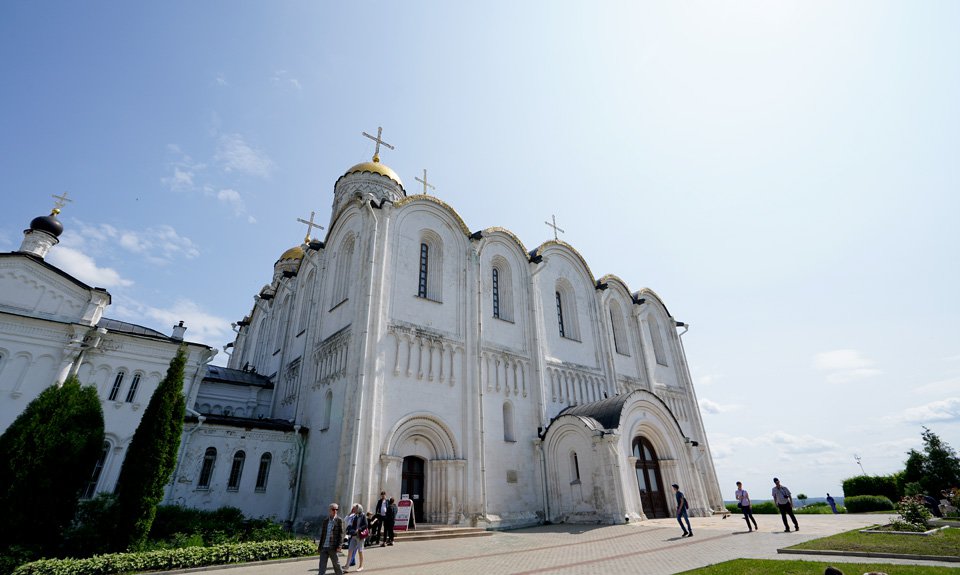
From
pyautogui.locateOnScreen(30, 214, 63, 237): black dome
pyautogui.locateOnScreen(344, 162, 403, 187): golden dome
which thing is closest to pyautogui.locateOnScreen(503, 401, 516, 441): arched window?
pyautogui.locateOnScreen(344, 162, 403, 187): golden dome

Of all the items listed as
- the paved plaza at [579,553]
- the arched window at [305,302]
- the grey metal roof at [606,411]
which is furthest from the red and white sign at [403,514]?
the arched window at [305,302]

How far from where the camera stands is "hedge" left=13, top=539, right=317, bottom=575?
8922 millimetres

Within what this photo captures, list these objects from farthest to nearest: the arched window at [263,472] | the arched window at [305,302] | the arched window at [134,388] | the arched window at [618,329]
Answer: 1. the arched window at [618,329]
2. the arched window at [305,302]
3. the arched window at [263,472]
4. the arched window at [134,388]

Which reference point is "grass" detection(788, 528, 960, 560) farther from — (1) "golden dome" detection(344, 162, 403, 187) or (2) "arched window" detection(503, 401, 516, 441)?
(1) "golden dome" detection(344, 162, 403, 187)

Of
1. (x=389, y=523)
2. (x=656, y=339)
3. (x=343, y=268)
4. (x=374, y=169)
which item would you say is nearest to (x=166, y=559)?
(x=389, y=523)

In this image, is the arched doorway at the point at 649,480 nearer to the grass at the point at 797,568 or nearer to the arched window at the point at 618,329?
the arched window at the point at 618,329

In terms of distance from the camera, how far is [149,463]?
11.5 metres

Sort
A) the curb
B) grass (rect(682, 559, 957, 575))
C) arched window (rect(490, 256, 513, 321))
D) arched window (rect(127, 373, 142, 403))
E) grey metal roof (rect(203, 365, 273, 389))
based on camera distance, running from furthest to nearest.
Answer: arched window (rect(490, 256, 513, 321)) → grey metal roof (rect(203, 365, 273, 389)) → arched window (rect(127, 373, 142, 403)) → the curb → grass (rect(682, 559, 957, 575))

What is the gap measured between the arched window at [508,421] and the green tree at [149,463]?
→ 41.8ft

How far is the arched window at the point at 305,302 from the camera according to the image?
77.8ft

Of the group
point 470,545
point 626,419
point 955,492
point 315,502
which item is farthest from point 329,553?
point 955,492

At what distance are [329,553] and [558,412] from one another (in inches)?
598

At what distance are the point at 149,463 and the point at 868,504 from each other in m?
33.7

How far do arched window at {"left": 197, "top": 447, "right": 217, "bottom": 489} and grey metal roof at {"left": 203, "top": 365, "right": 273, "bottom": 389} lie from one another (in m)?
6.38
